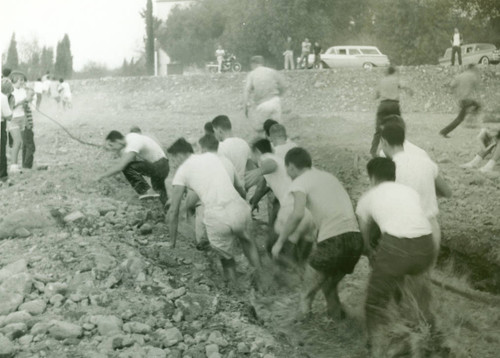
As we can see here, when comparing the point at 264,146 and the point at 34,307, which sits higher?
the point at 264,146

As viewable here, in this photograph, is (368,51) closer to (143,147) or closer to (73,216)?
(143,147)

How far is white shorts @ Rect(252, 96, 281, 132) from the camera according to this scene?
192 inches

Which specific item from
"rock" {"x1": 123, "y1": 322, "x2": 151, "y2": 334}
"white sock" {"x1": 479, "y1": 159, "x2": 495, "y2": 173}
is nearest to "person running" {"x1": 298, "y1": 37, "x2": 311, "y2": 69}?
"white sock" {"x1": 479, "y1": 159, "x2": 495, "y2": 173}

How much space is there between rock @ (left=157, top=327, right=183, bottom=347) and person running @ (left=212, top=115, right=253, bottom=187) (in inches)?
55.3

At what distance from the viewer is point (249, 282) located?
4766 mm

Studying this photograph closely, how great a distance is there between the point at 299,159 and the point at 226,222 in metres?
0.67

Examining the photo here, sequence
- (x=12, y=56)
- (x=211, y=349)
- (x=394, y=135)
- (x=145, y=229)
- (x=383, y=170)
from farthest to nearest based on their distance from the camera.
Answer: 1. (x=145, y=229)
2. (x=12, y=56)
3. (x=394, y=135)
4. (x=211, y=349)
5. (x=383, y=170)

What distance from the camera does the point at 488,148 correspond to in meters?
4.46

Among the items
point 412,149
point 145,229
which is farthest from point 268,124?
point 145,229

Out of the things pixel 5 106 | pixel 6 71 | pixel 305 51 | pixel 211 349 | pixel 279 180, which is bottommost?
pixel 211 349

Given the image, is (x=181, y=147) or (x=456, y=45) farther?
(x=181, y=147)

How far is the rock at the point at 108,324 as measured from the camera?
3.75 metres

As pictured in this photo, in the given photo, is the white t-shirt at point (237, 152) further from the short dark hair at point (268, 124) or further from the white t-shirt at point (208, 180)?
the white t-shirt at point (208, 180)

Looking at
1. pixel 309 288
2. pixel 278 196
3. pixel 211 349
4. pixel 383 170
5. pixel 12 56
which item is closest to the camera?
pixel 383 170
